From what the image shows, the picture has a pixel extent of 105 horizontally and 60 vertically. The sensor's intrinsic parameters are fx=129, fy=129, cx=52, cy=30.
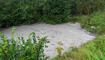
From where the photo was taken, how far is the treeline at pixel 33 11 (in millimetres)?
4949

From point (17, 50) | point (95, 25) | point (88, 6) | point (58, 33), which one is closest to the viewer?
point (17, 50)

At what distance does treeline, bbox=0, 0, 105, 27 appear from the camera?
4.95 m

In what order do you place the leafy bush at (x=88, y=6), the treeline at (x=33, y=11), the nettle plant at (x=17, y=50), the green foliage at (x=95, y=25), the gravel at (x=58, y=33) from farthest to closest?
1. the leafy bush at (x=88, y=6)
2. the treeline at (x=33, y=11)
3. the green foliage at (x=95, y=25)
4. the gravel at (x=58, y=33)
5. the nettle plant at (x=17, y=50)

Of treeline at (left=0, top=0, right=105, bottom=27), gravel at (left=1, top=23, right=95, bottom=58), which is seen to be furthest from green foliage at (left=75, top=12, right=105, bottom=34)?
treeline at (left=0, top=0, right=105, bottom=27)

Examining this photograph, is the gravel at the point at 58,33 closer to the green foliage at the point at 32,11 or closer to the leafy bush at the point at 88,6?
the green foliage at the point at 32,11

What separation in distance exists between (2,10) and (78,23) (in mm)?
3036

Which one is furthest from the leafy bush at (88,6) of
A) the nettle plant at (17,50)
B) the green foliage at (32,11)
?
the nettle plant at (17,50)

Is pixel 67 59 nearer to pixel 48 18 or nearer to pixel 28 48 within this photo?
pixel 28 48

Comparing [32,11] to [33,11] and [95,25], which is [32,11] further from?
[95,25]

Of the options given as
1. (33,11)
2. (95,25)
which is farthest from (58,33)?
(33,11)

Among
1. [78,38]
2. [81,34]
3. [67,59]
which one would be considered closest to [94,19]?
[81,34]

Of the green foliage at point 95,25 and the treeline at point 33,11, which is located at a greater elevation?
the treeline at point 33,11

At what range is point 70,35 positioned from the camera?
165 inches

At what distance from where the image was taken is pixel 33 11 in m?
5.25
